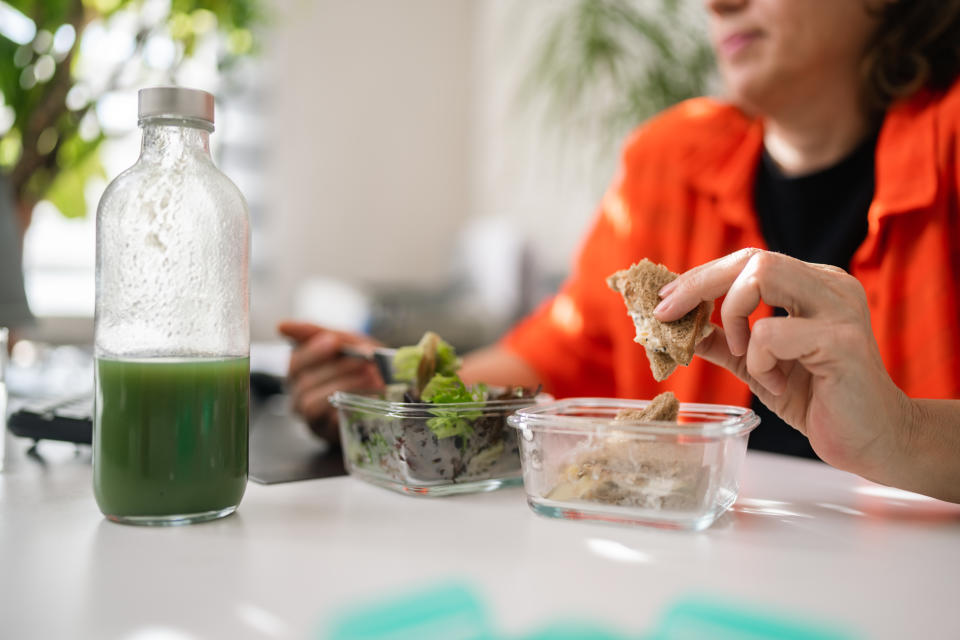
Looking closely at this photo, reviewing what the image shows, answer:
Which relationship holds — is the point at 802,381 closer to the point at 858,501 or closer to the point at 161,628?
the point at 858,501

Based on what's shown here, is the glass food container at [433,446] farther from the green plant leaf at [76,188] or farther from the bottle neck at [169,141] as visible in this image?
the green plant leaf at [76,188]

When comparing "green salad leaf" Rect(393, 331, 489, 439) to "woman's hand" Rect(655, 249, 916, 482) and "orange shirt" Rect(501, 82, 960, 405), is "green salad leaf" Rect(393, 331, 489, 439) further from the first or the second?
"orange shirt" Rect(501, 82, 960, 405)

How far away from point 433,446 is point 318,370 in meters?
0.39

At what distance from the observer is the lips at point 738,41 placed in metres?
1.17

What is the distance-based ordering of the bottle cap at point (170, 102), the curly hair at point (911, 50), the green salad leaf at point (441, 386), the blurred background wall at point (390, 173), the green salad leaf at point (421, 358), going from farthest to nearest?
1. the blurred background wall at point (390, 173)
2. the curly hair at point (911, 50)
3. the green salad leaf at point (421, 358)
4. the green salad leaf at point (441, 386)
5. the bottle cap at point (170, 102)

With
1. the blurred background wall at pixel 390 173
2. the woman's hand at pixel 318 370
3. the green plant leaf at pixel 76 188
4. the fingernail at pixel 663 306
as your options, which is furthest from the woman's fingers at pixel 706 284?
the blurred background wall at pixel 390 173

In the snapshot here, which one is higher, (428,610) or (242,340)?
(242,340)

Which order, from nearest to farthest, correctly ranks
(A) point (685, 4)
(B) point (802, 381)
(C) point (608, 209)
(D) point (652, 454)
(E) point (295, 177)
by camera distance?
(D) point (652, 454)
(B) point (802, 381)
(C) point (608, 209)
(A) point (685, 4)
(E) point (295, 177)

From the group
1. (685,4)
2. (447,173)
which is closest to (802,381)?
(685,4)

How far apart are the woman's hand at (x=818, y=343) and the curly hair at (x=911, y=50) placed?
0.72 meters

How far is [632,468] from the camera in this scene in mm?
603

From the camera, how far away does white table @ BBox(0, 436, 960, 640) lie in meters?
0.45

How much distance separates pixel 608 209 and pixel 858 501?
34.6 inches

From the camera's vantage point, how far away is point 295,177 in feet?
15.3
